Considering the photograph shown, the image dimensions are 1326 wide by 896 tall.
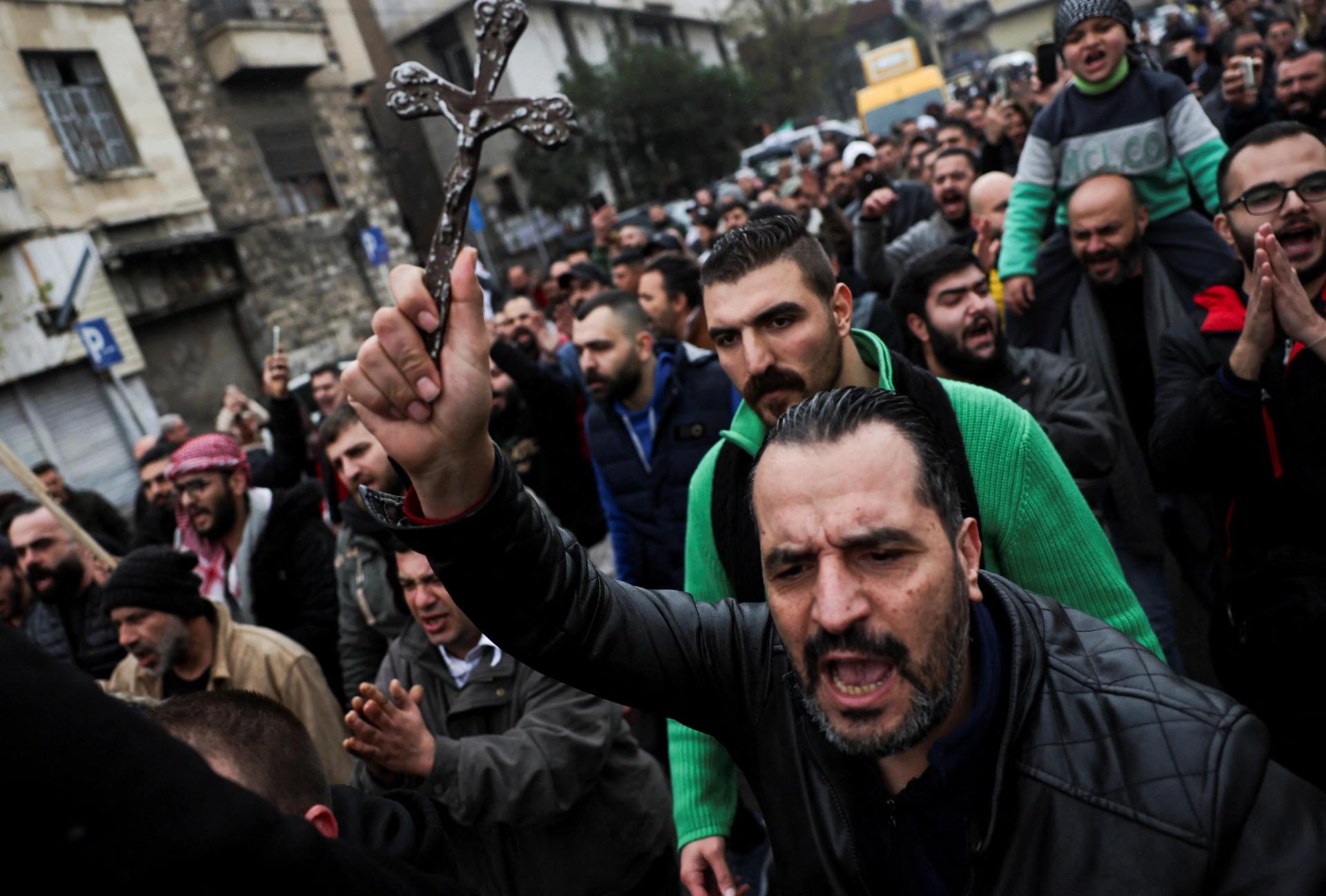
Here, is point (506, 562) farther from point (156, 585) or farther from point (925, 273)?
point (925, 273)

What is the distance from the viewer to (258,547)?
443 centimetres

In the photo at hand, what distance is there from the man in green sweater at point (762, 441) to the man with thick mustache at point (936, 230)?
10.3 ft

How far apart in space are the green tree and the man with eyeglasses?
26.5 metres

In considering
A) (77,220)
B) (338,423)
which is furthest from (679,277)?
(77,220)

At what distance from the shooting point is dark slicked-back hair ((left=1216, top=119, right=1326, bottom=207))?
2900 mm

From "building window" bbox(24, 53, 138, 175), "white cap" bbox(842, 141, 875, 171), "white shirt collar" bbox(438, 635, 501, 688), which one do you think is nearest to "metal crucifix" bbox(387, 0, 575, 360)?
"white shirt collar" bbox(438, 635, 501, 688)

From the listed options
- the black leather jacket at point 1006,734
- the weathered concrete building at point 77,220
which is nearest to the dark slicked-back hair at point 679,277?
the black leather jacket at point 1006,734

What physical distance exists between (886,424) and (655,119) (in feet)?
99.1

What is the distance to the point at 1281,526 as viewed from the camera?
265cm

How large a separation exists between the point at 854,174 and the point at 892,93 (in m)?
17.5

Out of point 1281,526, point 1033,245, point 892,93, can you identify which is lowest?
point 1281,526

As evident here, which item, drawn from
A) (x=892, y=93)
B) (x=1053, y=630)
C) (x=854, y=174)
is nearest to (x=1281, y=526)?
(x=1053, y=630)

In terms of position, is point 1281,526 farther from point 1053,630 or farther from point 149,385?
point 149,385

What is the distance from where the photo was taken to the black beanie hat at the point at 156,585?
3334 mm
